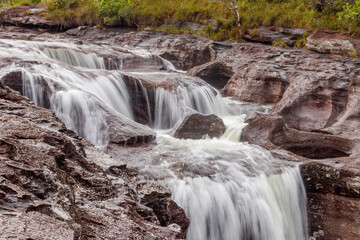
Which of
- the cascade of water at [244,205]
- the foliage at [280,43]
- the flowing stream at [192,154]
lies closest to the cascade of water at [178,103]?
the flowing stream at [192,154]

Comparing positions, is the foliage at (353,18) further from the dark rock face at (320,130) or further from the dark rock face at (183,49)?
the dark rock face at (183,49)

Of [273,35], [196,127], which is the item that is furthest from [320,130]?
[273,35]

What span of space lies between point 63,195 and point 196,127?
6.13 metres

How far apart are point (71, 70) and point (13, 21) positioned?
1514 centimetres

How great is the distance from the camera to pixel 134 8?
20641 millimetres

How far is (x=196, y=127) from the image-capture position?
8570 millimetres

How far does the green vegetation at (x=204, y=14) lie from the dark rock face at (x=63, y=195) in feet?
44.3

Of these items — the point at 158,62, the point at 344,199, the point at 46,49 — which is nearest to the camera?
the point at 344,199

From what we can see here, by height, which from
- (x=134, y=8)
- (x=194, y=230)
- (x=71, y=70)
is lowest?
(x=194, y=230)

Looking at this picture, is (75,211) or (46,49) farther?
(46,49)

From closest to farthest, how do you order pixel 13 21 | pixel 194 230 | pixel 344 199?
pixel 194 230 → pixel 344 199 → pixel 13 21

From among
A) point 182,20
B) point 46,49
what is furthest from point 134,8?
point 46,49

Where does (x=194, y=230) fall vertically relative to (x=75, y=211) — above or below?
below

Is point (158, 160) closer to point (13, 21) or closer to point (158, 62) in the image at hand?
point (158, 62)
